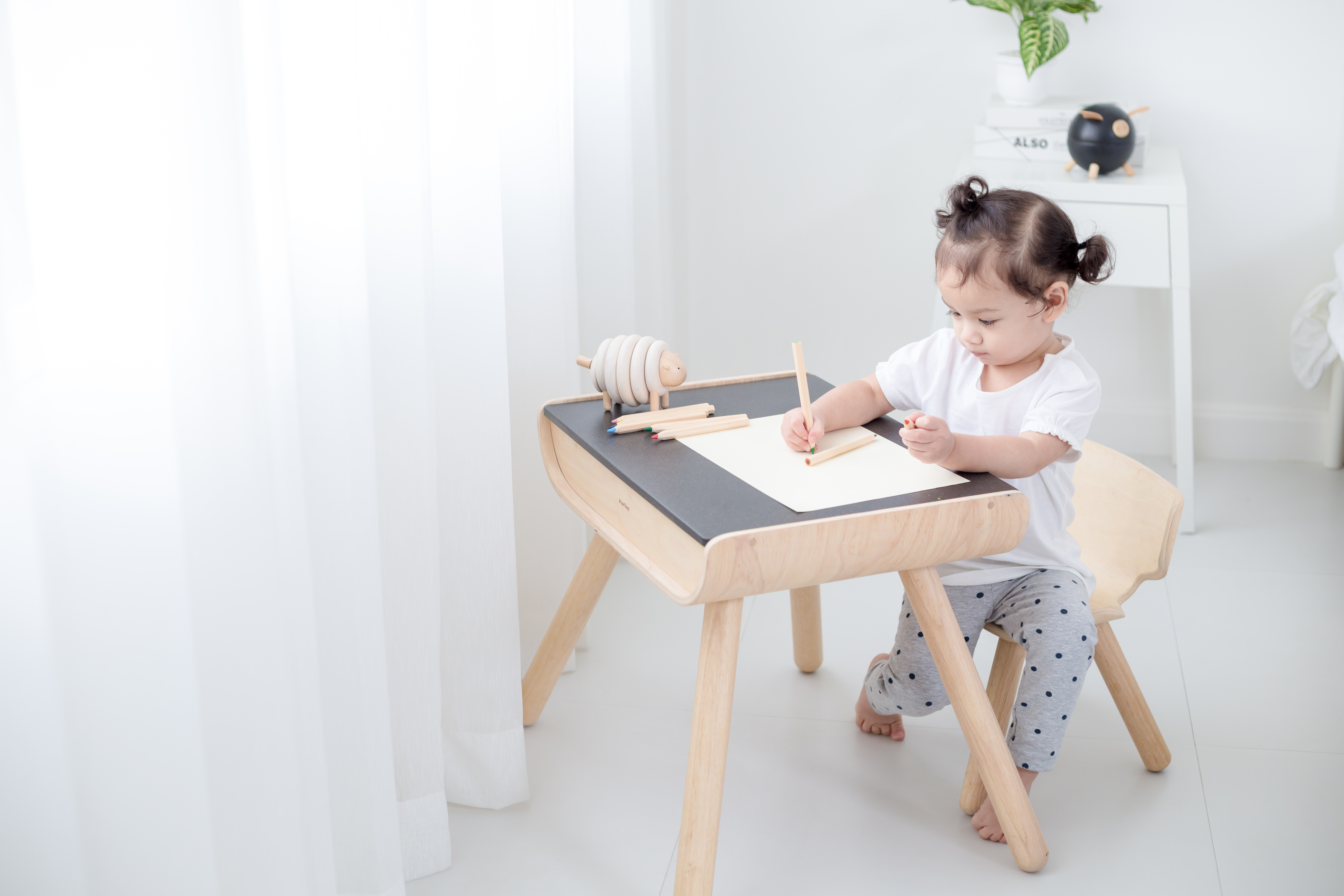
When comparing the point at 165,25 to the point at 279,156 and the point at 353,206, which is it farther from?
the point at 353,206

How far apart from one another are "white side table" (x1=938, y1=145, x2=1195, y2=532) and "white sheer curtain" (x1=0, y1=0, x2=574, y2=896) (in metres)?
1.23

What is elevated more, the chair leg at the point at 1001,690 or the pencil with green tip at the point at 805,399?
the pencil with green tip at the point at 805,399

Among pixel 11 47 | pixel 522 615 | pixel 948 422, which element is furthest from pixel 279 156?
pixel 522 615

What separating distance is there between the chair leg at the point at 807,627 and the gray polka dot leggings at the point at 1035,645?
0.82ft

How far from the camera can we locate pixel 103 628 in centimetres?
77

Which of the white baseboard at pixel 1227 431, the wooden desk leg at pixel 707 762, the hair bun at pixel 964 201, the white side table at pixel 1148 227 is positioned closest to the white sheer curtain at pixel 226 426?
the wooden desk leg at pixel 707 762

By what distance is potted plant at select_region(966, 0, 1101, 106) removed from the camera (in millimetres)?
2146

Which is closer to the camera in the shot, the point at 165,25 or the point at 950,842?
the point at 165,25

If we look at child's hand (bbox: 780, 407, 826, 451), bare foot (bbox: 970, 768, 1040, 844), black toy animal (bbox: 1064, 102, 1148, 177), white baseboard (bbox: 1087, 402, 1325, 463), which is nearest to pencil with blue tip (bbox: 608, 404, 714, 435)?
child's hand (bbox: 780, 407, 826, 451)

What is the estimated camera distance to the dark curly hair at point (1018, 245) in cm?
120

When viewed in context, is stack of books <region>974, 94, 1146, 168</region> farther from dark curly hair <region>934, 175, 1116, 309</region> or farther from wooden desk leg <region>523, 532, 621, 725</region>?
wooden desk leg <region>523, 532, 621, 725</region>

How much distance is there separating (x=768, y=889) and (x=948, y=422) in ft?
1.86

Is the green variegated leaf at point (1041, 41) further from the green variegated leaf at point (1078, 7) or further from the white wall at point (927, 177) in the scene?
the white wall at point (927, 177)

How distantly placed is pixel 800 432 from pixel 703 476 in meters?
0.14
